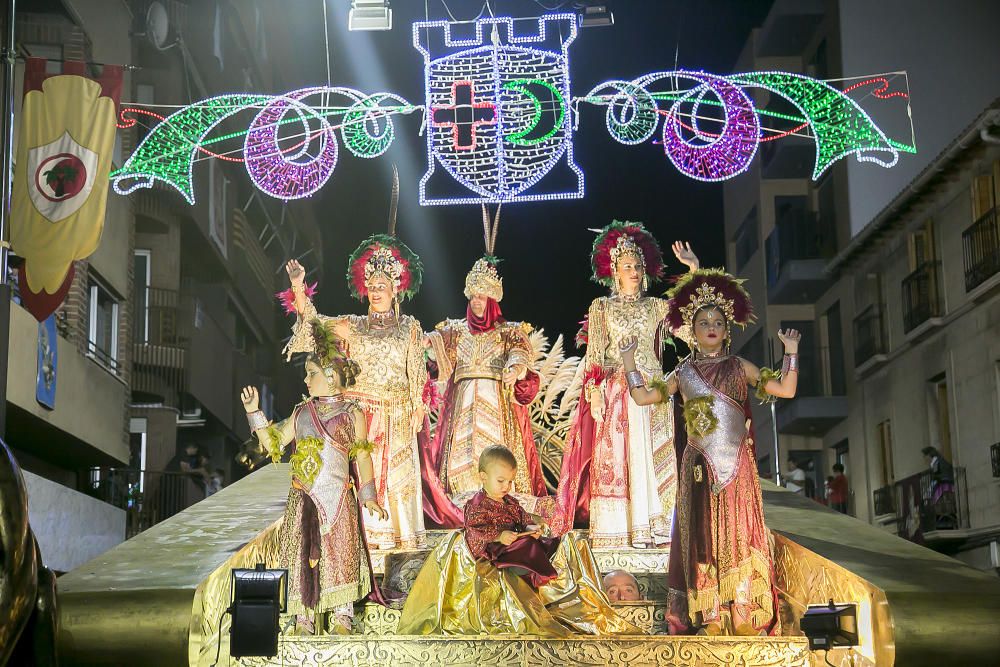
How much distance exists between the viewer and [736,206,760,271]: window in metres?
31.4

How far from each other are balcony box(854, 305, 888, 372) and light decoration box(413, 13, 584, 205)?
1354 cm

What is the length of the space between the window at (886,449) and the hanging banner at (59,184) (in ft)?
53.8

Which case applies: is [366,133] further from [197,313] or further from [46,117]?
[197,313]

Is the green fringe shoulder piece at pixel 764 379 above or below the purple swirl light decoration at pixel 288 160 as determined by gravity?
below

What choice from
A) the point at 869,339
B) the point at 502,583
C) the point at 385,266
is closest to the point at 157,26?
the point at 385,266

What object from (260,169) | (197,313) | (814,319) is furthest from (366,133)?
(814,319)

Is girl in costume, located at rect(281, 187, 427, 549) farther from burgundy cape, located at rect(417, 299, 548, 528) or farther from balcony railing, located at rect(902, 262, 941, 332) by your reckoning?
balcony railing, located at rect(902, 262, 941, 332)

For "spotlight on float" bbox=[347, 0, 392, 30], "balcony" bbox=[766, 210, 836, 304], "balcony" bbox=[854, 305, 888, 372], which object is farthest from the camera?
"balcony" bbox=[766, 210, 836, 304]

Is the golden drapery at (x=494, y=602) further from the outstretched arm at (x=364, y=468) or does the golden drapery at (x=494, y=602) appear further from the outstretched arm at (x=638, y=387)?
the outstretched arm at (x=638, y=387)

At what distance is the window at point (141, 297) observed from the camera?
23922mm

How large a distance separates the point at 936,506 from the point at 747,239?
13696mm

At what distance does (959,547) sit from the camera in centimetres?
2019

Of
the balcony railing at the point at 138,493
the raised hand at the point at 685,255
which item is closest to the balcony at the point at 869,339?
the balcony railing at the point at 138,493

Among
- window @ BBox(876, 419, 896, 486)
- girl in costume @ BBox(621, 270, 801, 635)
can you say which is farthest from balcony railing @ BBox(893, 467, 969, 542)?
girl in costume @ BBox(621, 270, 801, 635)
